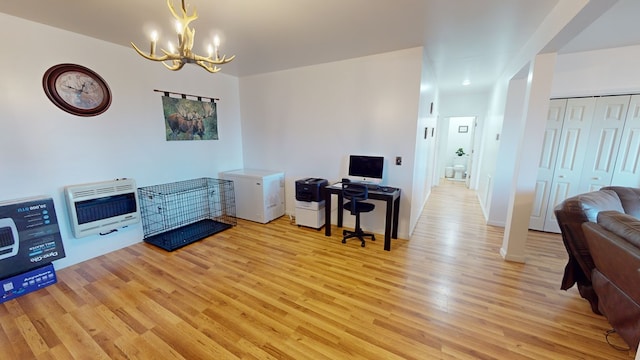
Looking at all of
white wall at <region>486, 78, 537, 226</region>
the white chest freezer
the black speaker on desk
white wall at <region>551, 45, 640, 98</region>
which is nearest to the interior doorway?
white wall at <region>486, 78, 537, 226</region>

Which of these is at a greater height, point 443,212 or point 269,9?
point 269,9

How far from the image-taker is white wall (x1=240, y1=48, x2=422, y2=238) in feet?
10.9

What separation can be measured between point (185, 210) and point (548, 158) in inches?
228

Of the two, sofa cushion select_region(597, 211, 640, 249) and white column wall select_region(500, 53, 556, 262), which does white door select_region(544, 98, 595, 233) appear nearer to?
white column wall select_region(500, 53, 556, 262)

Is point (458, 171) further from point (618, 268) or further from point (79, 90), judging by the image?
point (79, 90)

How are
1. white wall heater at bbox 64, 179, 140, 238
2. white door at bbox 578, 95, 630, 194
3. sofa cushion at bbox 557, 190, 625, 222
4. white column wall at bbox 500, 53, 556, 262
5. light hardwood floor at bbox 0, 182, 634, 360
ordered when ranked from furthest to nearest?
white door at bbox 578, 95, 630, 194 → white wall heater at bbox 64, 179, 140, 238 → white column wall at bbox 500, 53, 556, 262 → sofa cushion at bbox 557, 190, 625, 222 → light hardwood floor at bbox 0, 182, 634, 360

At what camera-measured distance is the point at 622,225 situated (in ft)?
5.55

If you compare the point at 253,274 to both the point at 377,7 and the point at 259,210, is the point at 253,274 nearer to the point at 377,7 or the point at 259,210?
the point at 259,210

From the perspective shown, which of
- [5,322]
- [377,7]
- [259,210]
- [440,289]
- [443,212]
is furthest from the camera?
[443,212]

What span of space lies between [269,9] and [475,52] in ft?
8.98

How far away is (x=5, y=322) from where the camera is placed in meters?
1.95

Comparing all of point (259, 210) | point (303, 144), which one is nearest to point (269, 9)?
point (303, 144)

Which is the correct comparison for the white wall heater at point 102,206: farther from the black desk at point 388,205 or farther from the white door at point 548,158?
the white door at point 548,158

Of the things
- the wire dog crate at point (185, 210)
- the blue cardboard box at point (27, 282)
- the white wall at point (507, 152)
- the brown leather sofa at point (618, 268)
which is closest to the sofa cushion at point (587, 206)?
the brown leather sofa at point (618, 268)
